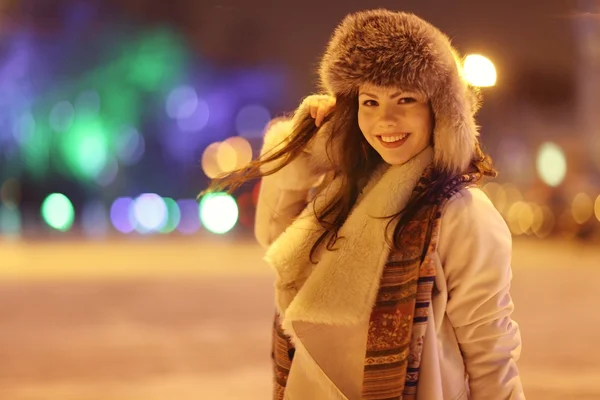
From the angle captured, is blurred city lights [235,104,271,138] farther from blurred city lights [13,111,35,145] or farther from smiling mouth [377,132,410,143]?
smiling mouth [377,132,410,143]

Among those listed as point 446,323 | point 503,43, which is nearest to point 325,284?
point 446,323

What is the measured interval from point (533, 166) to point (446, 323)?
144ft

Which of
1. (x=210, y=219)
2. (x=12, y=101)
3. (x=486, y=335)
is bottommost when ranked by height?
(x=486, y=335)

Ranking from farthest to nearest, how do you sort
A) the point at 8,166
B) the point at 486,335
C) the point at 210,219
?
the point at 8,166
the point at 210,219
the point at 486,335

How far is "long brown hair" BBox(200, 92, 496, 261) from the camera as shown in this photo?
2508 mm

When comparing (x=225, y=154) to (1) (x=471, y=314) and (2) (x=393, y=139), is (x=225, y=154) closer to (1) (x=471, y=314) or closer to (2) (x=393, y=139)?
(2) (x=393, y=139)

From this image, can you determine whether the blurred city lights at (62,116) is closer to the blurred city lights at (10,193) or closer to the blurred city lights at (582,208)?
the blurred city lights at (10,193)

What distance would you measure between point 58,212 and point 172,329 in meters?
21.6

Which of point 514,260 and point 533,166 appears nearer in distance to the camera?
point 514,260

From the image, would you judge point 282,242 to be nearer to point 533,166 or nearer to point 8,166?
point 8,166

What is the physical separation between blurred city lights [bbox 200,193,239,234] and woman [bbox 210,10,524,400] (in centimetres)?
2142

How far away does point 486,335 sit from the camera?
2.18 meters

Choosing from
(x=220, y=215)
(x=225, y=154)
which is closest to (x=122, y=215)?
(x=220, y=215)

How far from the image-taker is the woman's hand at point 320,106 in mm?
2568
